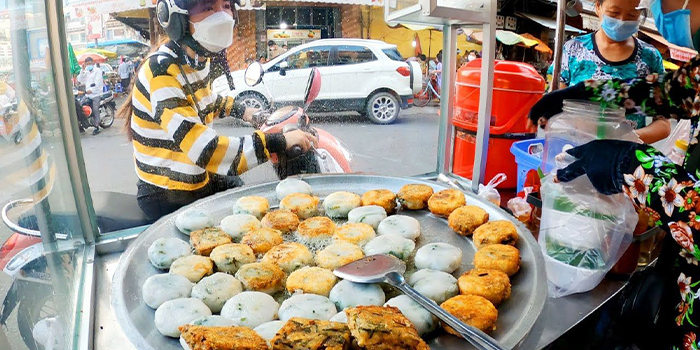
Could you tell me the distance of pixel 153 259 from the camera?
132 centimetres

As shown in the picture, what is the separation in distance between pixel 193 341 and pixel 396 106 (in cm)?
301

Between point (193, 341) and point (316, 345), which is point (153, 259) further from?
point (316, 345)

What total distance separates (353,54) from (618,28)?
168 cm

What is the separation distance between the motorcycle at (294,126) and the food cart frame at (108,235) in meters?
0.60

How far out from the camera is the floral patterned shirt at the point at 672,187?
3.81 ft

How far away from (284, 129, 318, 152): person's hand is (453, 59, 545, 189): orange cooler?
119cm

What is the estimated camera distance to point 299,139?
83.0 inches

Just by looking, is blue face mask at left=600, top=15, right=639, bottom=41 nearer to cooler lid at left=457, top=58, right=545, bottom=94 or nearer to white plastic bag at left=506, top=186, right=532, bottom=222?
cooler lid at left=457, top=58, right=545, bottom=94

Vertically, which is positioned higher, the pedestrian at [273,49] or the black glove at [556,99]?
the pedestrian at [273,49]

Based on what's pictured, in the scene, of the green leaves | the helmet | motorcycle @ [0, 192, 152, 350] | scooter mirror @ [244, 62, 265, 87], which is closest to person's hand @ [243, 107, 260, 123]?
scooter mirror @ [244, 62, 265, 87]

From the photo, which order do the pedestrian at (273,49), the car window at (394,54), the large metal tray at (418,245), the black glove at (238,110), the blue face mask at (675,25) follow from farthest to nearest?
1. the car window at (394,54)
2. the black glove at (238,110)
3. the pedestrian at (273,49)
4. the blue face mask at (675,25)
5. the large metal tray at (418,245)

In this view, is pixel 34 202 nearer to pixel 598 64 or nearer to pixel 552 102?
pixel 552 102

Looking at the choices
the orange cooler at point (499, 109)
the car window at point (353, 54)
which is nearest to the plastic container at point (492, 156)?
the orange cooler at point (499, 109)

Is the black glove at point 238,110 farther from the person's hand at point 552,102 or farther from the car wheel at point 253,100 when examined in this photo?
the person's hand at point 552,102
